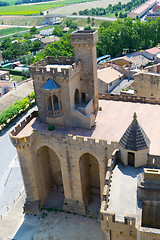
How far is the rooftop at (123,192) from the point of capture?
23266mm

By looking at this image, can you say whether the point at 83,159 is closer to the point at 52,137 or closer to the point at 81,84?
the point at 52,137

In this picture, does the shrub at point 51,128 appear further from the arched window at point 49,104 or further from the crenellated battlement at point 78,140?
the arched window at point 49,104

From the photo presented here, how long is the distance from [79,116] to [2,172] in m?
22.0

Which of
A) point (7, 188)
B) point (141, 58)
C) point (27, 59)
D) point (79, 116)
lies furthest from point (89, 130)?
point (27, 59)

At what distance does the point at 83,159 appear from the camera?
1405 inches

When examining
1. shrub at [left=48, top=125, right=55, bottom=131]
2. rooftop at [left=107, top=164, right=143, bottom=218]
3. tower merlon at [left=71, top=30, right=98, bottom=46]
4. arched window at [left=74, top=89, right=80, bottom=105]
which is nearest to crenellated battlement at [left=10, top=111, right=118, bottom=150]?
shrub at [left=48, top=125, right=55, bottom=131]

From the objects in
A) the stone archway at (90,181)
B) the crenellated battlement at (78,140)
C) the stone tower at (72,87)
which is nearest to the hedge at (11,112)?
the stone tower at (72,87)

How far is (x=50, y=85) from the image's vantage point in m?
34.1

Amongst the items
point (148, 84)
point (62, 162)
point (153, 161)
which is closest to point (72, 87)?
point (62, 162)

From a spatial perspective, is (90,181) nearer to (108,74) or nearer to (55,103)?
(55,103)

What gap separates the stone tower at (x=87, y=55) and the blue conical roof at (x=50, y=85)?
484cm

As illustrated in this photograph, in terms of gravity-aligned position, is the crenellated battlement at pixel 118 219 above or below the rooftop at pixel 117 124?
below

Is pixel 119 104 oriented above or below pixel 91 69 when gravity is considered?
below

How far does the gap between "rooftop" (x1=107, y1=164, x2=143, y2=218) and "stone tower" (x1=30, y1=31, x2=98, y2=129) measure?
33.1 ft
